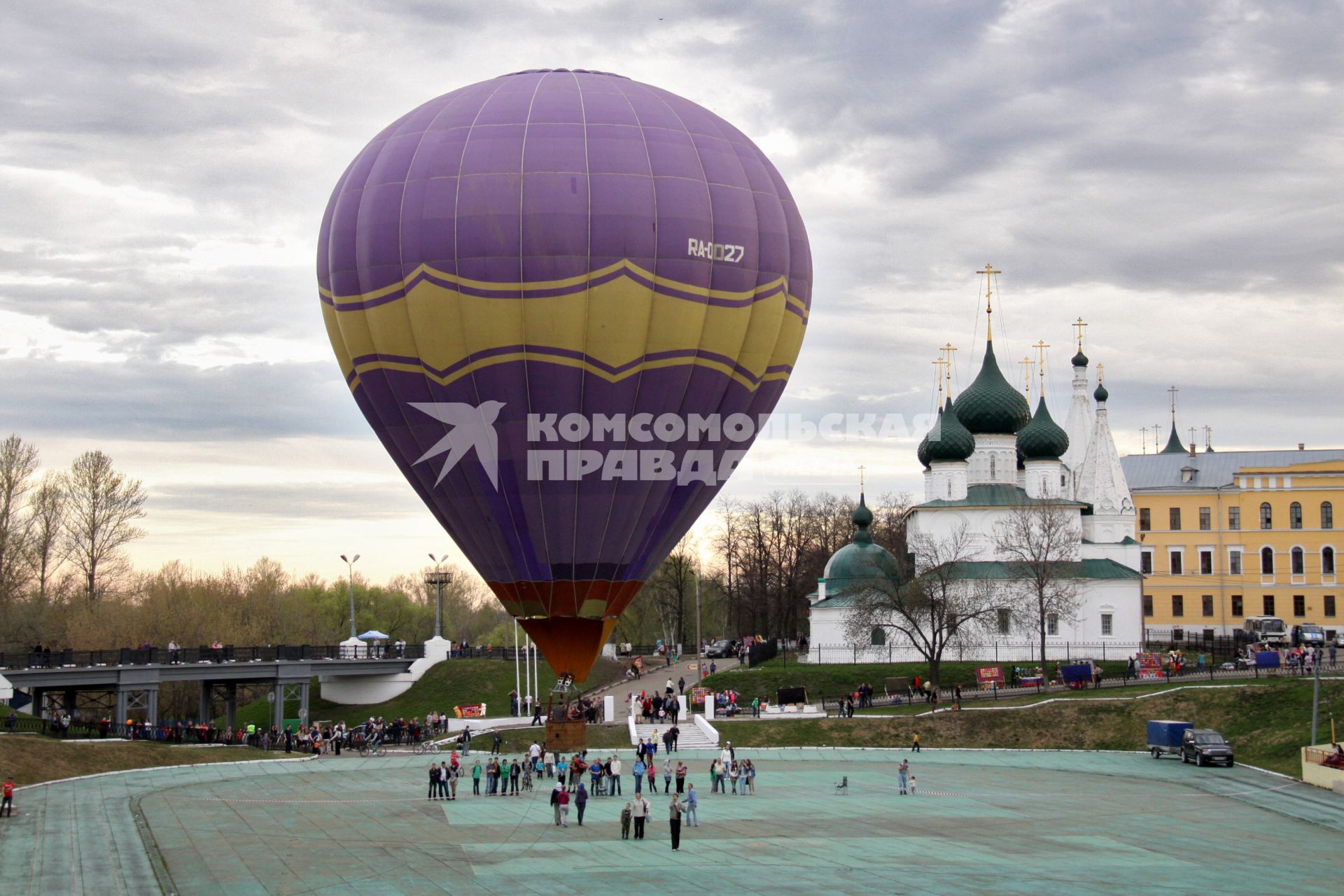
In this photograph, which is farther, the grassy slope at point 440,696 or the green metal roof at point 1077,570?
the green metal roof at point 1077,570

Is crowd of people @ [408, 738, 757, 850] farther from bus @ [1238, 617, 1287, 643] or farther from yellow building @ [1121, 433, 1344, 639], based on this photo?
yellow building @ [1121, 433, 1344, 639]

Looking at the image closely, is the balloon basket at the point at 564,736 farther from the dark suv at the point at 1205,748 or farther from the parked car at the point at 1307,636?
the parked car at the point at 1307,636

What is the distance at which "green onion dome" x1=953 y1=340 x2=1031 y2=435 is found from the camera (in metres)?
72.1

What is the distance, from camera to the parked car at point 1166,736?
134 feet

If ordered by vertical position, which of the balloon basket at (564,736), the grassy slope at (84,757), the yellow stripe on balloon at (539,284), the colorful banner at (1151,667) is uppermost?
the yellow stripe on balloon at (539,284)

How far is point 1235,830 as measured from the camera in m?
28.5

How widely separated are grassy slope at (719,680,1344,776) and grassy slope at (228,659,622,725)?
17298 millimetres

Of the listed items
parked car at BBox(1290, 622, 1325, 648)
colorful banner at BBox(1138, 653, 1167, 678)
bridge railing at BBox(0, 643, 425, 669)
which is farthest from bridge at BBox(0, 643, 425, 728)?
parked car at BBox(1290, 622, 1325, 648)

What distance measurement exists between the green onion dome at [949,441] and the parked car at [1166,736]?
97.2ft

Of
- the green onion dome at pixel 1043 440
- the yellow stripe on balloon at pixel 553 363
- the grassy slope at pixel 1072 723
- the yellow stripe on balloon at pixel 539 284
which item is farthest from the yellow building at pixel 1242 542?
the yellow stripe on balloon at pixel 539 284

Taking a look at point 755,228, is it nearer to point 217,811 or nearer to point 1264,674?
point 217,811

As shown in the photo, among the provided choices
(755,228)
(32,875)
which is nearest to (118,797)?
(32,875)

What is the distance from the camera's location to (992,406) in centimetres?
7219

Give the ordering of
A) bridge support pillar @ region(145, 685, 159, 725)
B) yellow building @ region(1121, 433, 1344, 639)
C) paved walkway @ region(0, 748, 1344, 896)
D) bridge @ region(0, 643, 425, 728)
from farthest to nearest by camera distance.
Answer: yellow building @ region(1121, 433, 1344, 639) < bridge support pillar @ region(145, 685, 159, 725) < bridge @ region(0, 643, 425, 728) < paved walkway @ region(0, 748, 1344, 896)
